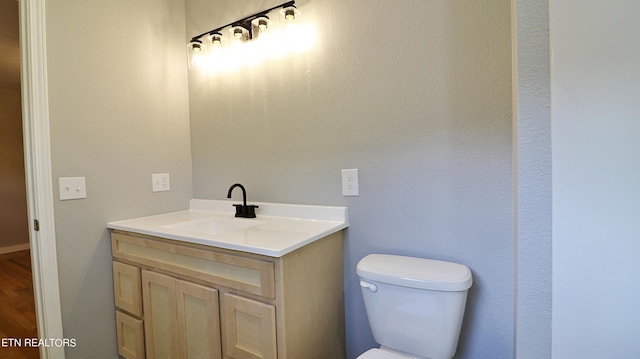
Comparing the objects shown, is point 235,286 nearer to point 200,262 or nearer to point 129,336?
point 200,262

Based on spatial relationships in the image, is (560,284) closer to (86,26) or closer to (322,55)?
(322,55)

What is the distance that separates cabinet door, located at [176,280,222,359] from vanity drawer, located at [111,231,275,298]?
60mm

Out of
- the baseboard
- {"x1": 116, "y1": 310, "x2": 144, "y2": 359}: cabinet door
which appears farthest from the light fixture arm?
the baseboard

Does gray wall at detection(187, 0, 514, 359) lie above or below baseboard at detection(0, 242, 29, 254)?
above

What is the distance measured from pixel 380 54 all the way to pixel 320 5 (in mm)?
444

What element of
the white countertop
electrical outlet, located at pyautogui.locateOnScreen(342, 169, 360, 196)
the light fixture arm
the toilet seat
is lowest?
the toilet seat

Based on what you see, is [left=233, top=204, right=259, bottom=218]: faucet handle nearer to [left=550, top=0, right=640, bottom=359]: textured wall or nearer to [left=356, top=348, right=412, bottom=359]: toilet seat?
[left=356, top=348, right=412, bottom=359]: toilet seat

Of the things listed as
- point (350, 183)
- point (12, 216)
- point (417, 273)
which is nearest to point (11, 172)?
point (12, 216)

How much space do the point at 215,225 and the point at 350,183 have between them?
2.83 feet

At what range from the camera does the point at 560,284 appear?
667 mm

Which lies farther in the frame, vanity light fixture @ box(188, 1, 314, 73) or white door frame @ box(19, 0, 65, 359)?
vanity light fixture @ box(188, 1, 314, 73)

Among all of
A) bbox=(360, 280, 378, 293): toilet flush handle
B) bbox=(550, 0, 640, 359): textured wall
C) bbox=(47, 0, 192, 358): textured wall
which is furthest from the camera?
bbox=(47, 0, 192, 358): textured wall

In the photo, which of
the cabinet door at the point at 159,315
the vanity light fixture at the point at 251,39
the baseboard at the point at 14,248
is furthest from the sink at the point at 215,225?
the baseboard at the point at 14,248

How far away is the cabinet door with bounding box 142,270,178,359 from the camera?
1280mm
